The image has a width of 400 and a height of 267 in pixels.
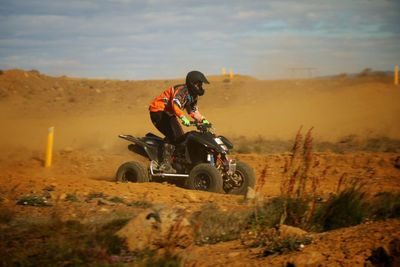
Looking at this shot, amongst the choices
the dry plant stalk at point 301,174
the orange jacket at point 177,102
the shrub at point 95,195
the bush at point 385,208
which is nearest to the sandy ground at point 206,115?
the shrub at point 95,195

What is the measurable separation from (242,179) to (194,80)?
217cm

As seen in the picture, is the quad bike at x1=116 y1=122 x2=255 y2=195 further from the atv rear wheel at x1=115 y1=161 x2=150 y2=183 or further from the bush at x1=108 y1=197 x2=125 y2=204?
the bush at x1=108 y1=197 x2=125 y2=204

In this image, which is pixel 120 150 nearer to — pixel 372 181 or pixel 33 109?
pixel 372 181

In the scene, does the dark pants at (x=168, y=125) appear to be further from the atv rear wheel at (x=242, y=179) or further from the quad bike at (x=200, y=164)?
the atv rear wheel at (x=242, y=179)

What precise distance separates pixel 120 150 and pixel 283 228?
1406 cm

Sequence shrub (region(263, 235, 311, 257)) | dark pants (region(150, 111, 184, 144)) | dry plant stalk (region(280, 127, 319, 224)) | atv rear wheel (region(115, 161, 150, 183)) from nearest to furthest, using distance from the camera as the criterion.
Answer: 1. shrub (region(263, 235, 311, 257))
2. dry plant stalk (region(280, 127, 319, 224))
3. dark pants (region(150, 111, 184, 144))
4. atv rear wheel (region(115, 161, 150, 183))

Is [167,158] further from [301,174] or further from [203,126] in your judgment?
[301,174]

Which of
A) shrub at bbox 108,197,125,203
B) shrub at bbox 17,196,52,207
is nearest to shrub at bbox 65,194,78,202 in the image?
shrub at bbox 17,196,52,207

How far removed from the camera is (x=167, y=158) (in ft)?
39.0

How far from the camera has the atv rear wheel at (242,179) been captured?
36.4ft

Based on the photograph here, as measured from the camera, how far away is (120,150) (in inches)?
804

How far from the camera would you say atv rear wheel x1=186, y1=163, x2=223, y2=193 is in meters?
10.8

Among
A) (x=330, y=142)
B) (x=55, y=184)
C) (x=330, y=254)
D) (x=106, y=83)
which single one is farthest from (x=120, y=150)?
(x=106, y=83)

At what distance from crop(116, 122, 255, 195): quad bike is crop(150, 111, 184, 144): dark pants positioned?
16cm
